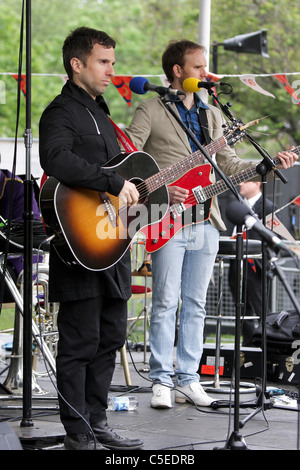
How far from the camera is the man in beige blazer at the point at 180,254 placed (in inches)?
183

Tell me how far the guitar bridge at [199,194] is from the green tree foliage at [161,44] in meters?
10.4

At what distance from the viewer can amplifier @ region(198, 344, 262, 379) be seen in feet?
18.7

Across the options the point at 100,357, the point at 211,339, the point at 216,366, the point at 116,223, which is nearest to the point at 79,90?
the point at 116,223

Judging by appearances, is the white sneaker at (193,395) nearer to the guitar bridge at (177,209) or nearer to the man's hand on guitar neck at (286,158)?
the guitar bridge at (177,209)

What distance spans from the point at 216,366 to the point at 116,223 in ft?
7.19

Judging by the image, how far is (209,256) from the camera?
4.75 metres

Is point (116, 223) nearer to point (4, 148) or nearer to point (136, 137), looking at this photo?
point (136, 137)

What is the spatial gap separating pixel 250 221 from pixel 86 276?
0.93 meters

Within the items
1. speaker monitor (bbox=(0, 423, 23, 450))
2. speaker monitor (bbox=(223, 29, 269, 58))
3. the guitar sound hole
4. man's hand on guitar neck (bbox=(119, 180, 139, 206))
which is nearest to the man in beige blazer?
the guitar sound hole

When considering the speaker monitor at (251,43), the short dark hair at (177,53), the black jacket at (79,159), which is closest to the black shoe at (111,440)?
the black jacket at (79,159)

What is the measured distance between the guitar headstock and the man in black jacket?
34.9 inches

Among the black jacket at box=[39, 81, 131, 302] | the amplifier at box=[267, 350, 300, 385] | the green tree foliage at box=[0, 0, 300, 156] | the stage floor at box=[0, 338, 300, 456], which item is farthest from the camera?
the green tree foliage at box=[0, 0, 300, 156]

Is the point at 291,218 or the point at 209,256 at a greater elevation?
the point at 291,218

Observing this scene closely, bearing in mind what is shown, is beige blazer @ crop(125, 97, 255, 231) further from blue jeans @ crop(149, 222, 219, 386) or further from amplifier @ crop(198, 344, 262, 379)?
amplifier @ crop(198, 344, 262, 379)
